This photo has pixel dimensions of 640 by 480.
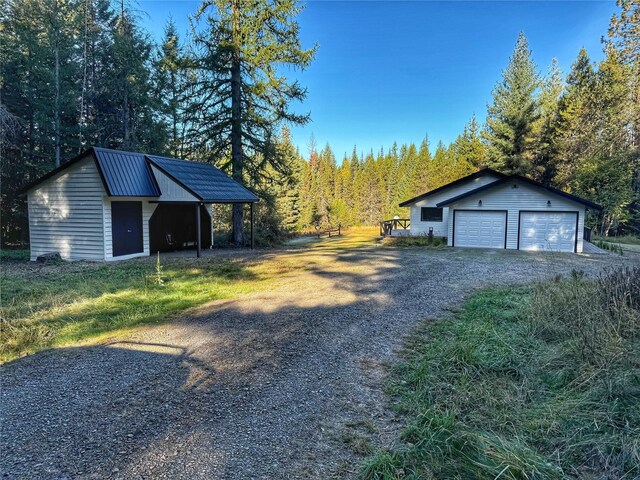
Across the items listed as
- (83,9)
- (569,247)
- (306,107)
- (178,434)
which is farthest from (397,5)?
(83,9)

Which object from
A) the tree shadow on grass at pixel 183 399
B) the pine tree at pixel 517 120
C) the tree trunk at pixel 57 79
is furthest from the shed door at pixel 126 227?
the pine tree at pixel 517 120

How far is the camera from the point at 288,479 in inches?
99.1

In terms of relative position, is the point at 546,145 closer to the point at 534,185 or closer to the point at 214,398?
the point at 534,185

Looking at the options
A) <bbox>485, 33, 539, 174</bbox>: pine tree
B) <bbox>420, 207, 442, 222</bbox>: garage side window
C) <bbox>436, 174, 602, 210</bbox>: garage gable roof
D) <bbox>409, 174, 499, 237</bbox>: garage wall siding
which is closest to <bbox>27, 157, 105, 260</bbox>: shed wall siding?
<bbox>436, 174, 602, 210</bbox>: garage gable roof

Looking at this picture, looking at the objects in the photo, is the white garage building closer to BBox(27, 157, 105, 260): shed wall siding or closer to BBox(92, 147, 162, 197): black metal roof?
BBox(92, 147, 162, 197): black metal roof

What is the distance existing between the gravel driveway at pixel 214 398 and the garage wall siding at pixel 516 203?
13.4 m

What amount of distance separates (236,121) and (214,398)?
15.6 metres

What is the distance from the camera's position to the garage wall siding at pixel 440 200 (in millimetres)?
21062

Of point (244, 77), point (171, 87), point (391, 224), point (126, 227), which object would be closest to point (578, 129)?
point (391, 224)

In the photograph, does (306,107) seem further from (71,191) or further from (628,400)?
(628,400)

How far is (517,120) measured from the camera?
29.3 m

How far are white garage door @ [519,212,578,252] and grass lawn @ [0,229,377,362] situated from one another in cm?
1147

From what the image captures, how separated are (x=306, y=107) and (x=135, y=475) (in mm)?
17076

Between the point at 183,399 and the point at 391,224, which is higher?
the point at 391,224
